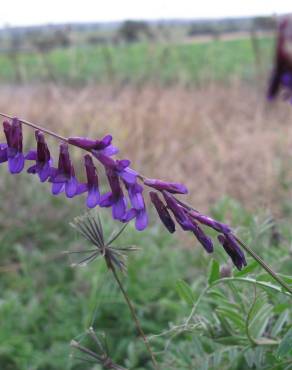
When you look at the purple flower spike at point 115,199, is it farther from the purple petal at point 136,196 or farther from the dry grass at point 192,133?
the dry grass at point 192,133

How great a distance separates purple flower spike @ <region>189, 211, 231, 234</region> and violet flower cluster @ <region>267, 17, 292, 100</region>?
1.00 ft

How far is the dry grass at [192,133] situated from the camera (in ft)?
13.5

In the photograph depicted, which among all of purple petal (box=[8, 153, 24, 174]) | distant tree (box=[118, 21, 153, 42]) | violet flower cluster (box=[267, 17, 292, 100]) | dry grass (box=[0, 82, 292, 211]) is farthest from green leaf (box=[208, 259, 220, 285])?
distant tree (box=[118, 21, 153, 42])

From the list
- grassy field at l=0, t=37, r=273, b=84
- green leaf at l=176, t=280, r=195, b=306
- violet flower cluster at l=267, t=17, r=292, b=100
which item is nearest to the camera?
violet flower cluster at l=267, t=17, r=292, b=100

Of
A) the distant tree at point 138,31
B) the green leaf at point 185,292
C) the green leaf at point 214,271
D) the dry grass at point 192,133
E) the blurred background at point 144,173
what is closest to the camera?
the green leaf at point 214,271

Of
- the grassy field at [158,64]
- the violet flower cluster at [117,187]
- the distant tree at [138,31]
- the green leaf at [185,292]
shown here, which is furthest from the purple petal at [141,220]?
the distant tree at [138,31]

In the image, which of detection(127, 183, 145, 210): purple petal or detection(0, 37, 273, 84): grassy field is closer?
detection(127, 183, 145, 210): purple petal

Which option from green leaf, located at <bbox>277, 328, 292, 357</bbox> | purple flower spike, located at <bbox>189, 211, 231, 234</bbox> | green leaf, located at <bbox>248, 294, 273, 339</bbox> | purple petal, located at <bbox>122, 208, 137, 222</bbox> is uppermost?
purple petal, located at <bbox>122, 208, 137, 222</bbox>

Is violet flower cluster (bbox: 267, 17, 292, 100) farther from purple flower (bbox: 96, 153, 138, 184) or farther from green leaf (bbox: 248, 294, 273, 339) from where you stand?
green leaf (bbox: 248, 294, 273, 339)

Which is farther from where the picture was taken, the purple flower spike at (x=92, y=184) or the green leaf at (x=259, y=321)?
the green leaf at (x=259, y=321)

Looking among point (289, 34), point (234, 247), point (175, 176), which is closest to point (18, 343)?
point (234, 247)

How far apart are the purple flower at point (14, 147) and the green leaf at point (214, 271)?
37 centimetres

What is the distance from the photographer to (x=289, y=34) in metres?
0.57

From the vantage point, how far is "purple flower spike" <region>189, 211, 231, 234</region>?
0.87 m
